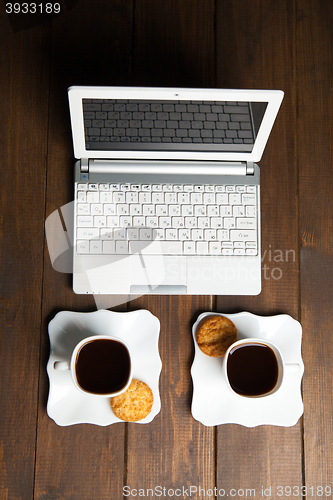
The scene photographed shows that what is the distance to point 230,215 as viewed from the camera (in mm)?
785

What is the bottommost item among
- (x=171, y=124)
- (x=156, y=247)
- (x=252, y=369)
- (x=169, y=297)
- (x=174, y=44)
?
(x=252, y=369)

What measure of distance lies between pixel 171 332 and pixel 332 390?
367 millimetres

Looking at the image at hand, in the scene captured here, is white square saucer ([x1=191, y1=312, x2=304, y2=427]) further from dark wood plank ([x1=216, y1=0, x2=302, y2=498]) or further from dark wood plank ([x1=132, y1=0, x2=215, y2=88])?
dark wood plank ([x1=132, y1=0, x2=215, y2=88])

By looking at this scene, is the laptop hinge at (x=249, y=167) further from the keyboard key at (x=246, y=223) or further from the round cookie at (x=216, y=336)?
the round cookie at (x=216, y=336)

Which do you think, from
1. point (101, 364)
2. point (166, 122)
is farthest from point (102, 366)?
point (166, 122)

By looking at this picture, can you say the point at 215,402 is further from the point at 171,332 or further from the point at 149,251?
the point at 149,251

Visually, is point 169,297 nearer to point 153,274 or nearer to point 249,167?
point 153,274

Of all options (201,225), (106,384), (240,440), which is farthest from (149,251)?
(240,440)

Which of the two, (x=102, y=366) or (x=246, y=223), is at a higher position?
(x=246, y=223)

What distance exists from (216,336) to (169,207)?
0.28 metres

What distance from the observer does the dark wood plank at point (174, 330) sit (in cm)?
77

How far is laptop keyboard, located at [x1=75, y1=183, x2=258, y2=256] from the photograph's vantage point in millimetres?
764

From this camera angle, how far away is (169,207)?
78 centimetres

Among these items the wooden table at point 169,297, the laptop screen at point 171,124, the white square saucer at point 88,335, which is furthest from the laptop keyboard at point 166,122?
the white square saucer at point 88,335
